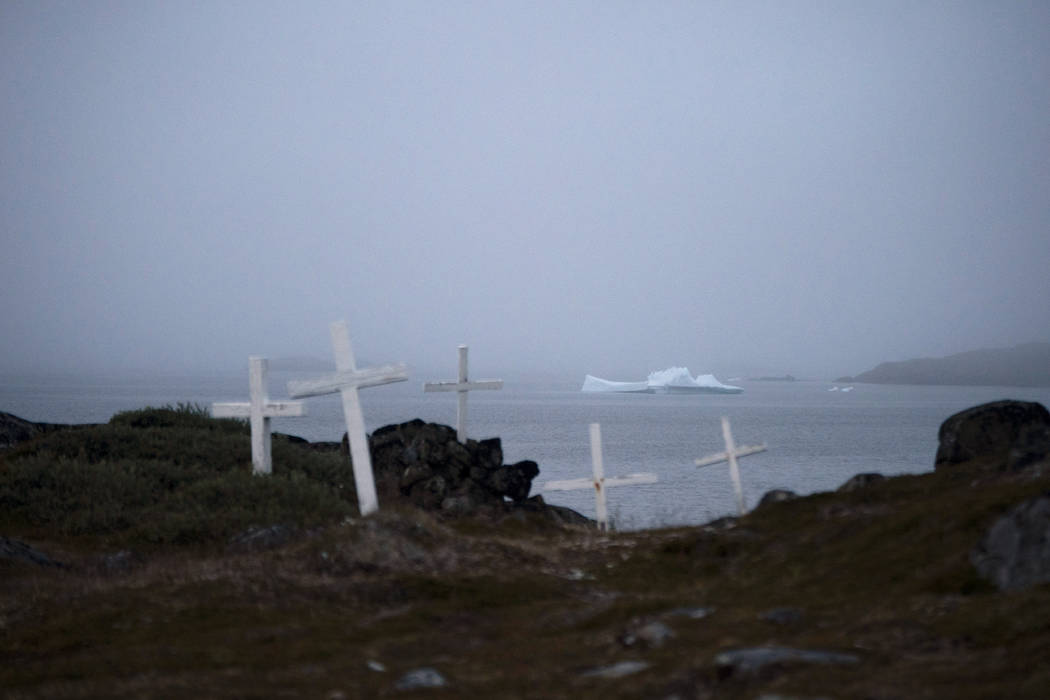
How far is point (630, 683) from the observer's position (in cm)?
659

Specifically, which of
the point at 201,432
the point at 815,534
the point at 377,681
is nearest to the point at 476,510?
the point at 201,432

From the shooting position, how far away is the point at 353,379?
50.3 feet

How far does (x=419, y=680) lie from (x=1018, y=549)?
17.8 feet

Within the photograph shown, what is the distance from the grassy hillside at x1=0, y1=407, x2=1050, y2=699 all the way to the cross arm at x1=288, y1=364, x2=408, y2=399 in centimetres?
217

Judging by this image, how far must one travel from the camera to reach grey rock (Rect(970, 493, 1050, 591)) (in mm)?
8062

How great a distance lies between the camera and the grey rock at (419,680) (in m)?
7.02

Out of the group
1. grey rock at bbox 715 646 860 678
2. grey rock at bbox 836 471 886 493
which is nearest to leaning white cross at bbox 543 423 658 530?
grey rock at bbox 836 471 886 493

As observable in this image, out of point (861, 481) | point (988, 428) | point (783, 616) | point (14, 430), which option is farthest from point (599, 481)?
point (14, 430)

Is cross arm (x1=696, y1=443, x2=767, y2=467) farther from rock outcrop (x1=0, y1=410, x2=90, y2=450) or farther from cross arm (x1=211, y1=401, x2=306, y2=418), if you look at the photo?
rock outcrop (x1=0, y1=410, x2=90, y2=450)

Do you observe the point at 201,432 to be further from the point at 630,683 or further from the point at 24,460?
the point at 630,683

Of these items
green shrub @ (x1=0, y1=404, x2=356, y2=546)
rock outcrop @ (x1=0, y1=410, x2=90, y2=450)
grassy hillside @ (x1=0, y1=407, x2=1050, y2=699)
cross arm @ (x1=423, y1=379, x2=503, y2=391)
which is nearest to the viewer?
grassy hillside @ (x1=0, y1=407, x2=1050, y2=699)

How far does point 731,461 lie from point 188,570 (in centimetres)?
1114

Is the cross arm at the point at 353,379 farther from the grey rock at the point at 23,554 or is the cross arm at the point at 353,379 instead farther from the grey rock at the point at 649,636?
the grey rock at the point at 649,636

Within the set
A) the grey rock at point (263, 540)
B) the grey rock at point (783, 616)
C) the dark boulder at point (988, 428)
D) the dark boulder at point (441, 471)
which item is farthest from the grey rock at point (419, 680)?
the dark boulder at point (441, 471)
